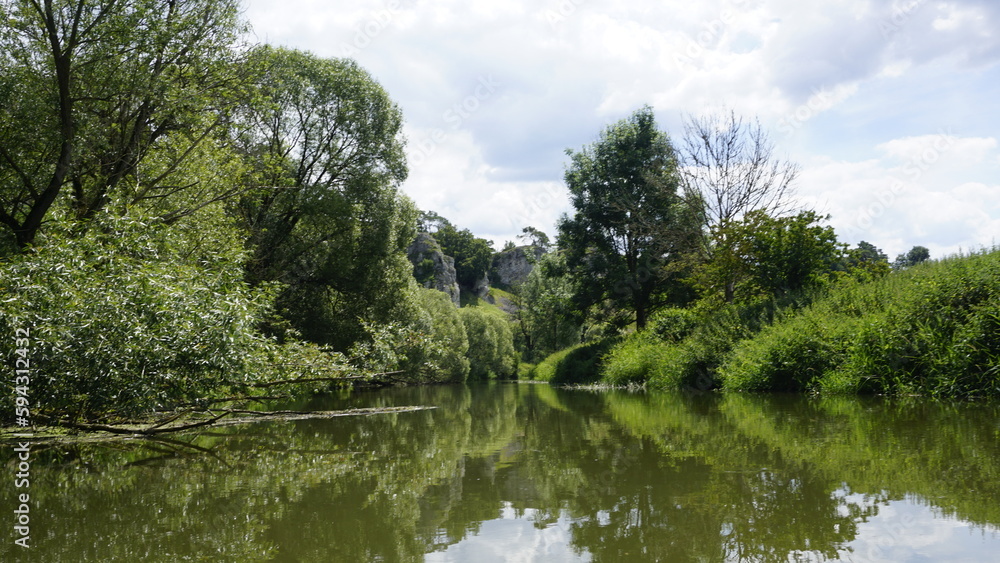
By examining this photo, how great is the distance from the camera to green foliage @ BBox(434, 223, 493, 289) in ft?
373

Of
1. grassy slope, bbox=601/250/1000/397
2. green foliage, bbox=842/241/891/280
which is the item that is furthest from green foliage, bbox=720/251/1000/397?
green foliage, bbox=842/241/891/280

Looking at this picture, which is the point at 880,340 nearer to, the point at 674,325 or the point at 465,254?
the point at 674,325

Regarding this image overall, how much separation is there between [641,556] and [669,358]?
15820 millimetres

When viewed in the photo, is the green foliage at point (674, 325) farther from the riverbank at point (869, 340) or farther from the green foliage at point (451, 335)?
the green foliage at point (451, 335)

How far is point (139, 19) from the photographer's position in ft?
35.6

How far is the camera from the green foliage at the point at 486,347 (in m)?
54.4

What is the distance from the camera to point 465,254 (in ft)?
377

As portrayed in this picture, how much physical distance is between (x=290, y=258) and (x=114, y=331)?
49.6 ft

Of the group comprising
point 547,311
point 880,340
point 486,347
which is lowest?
point 486,347

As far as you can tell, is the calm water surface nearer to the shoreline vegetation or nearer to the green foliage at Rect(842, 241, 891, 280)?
the shoreline vegetation

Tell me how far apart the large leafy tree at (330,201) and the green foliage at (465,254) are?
89302 millimetres

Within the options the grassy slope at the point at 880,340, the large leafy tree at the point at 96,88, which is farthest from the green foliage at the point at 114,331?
the grassy slope at the point at 880,340

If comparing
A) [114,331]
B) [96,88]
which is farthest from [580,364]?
[114,331]

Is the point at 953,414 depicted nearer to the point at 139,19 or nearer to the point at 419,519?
the point at 419,519
